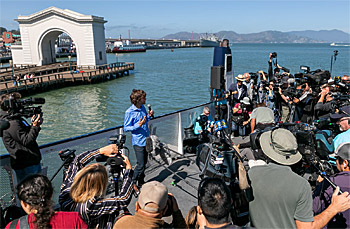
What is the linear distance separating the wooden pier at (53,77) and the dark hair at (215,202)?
30944mm

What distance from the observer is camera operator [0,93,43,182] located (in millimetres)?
3613

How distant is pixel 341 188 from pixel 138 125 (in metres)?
3.02

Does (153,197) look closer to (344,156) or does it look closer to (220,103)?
(344,156)

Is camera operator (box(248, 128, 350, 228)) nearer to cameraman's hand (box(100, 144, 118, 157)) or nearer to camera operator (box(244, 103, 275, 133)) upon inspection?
cameraman's hand (box(100, 144, 118, 157))

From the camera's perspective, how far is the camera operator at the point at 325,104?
605 cm

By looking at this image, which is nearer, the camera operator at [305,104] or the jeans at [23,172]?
the jeans at [23,172]

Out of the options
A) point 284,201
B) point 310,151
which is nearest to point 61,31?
point 310,151

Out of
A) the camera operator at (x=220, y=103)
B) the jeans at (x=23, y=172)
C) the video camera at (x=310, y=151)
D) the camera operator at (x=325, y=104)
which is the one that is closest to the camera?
the video camera at (x=310, y=151)

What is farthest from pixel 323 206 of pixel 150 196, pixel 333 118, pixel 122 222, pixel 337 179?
pixel 333 118

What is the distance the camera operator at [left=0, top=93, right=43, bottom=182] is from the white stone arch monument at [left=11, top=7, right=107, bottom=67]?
4579 centimetres

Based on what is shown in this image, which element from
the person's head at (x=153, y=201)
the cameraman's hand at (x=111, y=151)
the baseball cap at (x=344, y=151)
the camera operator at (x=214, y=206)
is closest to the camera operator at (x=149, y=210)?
the person's head at (x=153, y=201)

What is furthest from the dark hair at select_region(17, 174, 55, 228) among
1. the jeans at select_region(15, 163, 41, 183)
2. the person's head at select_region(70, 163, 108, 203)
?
the jeans at select_region(15, 163, 41, 183)

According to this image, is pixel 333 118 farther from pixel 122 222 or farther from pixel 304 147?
pixel 122 222

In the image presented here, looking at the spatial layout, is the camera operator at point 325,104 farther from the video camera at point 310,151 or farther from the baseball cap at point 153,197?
the baseball cap at point 153,197
